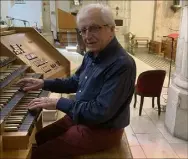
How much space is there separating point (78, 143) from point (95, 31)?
74 centimetres

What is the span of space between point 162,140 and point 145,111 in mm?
1148

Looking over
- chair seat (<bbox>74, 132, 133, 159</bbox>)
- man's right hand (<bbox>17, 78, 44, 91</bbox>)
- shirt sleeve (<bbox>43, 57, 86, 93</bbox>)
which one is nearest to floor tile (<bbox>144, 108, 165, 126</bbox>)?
shirt sleeve (<bbox>43, 57, 86, 93</bbox>)

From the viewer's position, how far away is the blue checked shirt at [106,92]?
1490mm

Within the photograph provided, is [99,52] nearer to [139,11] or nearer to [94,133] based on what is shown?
[94,133]

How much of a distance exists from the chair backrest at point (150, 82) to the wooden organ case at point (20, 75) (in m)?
1.59

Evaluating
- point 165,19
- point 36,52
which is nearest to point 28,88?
point 36,52

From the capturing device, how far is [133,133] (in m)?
3.74

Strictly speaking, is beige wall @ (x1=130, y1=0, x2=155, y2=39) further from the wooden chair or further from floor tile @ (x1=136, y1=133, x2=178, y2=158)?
floor tile @ (x1=136, y1=133, x2=178, y2=158)

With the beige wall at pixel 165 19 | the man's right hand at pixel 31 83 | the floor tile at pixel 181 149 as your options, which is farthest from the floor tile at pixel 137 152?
the beige wall at pixel 165 19

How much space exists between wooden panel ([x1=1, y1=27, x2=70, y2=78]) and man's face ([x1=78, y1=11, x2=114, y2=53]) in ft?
3.40

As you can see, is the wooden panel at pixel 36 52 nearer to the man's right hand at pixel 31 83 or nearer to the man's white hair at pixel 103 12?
the man's right hand at pixel 31 83

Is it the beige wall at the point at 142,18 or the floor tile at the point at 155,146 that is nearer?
the floor tile at the point at 155,146

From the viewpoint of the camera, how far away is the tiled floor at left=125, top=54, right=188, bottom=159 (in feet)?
10.4

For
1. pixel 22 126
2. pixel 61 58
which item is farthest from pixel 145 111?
pixel 22 126
